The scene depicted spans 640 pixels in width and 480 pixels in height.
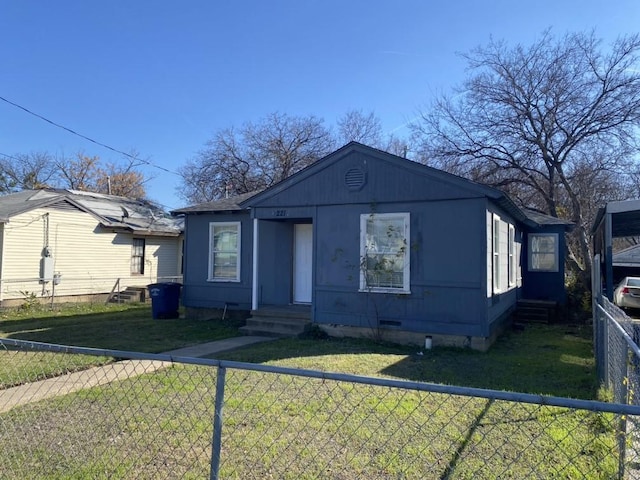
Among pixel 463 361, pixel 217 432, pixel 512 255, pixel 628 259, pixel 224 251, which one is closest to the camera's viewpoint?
pixel 217 432

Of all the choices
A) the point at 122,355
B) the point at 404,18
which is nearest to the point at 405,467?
the point at 122,355

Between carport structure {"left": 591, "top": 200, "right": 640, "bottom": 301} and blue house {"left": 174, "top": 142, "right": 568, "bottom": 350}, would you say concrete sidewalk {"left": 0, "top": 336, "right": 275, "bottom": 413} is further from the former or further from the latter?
carport structure {"left": 591, "top": 200, "right": 640, "bottom": 301}

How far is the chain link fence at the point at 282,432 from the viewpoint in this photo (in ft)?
11.2

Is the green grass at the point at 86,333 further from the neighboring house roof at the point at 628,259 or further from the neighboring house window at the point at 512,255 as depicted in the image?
the neighboring house roof at the point at 628,259

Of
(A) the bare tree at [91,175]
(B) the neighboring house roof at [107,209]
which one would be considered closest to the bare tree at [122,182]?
(A) the bare tree at [91,175]

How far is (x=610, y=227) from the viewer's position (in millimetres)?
7797

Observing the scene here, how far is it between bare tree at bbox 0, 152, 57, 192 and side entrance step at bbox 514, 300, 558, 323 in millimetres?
35892

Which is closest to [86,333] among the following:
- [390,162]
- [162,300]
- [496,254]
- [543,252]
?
[162,300]

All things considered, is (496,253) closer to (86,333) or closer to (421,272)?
(421,272)

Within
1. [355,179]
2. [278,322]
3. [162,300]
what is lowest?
[278,322]

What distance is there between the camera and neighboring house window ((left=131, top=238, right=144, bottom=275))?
63.4 ft

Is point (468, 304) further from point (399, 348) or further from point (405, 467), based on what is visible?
point (405, 467)

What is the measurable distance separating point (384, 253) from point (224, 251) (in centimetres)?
521

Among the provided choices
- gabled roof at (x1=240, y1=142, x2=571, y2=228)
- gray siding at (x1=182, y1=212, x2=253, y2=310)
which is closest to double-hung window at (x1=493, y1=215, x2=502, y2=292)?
gabled roof at (x1=240, y1=142, x2=571, y2=228)
